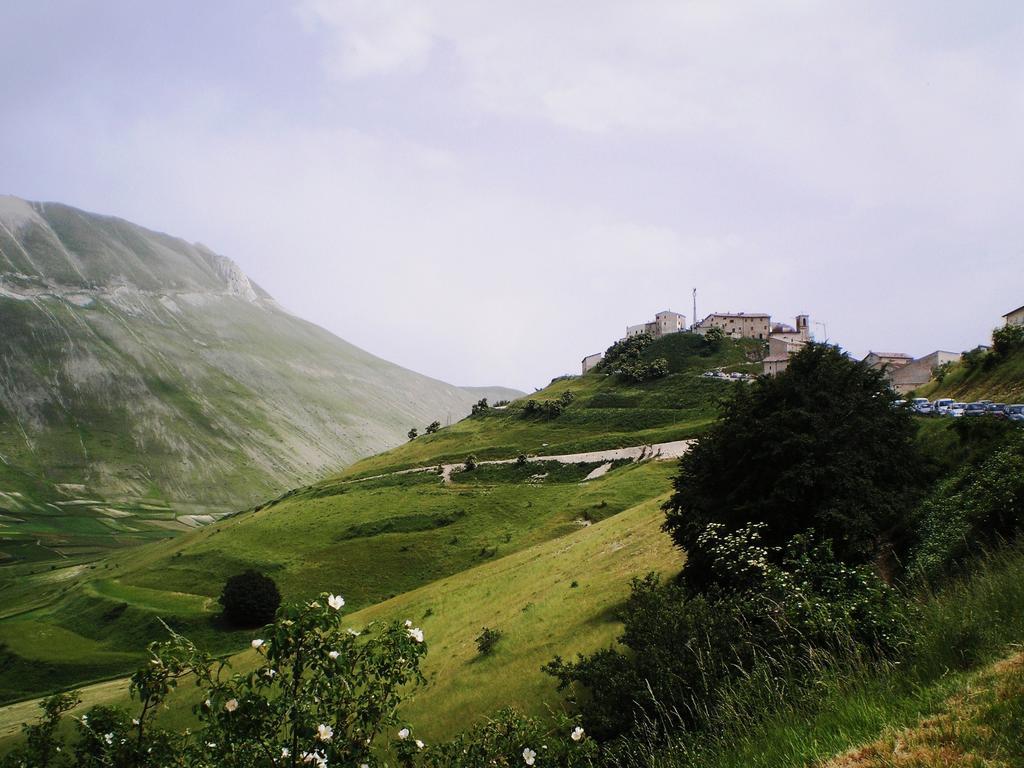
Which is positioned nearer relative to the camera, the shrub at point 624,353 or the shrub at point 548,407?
the shrub at point 548,407

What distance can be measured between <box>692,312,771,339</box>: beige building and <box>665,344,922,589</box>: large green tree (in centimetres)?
16880

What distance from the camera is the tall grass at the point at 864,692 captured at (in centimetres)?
747

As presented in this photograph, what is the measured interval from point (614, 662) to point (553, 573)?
2358 cm

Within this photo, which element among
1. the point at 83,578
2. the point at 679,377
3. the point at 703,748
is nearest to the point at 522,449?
the point at 679,377

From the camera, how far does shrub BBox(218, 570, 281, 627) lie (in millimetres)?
64125

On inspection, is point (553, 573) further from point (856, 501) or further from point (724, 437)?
point (856, 501)

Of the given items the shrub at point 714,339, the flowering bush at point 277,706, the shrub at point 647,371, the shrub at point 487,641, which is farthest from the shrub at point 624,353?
the flowering bush at point 277,706

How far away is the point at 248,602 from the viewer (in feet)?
210

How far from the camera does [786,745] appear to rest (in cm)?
771

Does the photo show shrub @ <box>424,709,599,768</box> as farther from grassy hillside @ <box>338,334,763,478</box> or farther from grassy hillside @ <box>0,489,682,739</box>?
grassy hillside @ <box>338,334,763,478</box>

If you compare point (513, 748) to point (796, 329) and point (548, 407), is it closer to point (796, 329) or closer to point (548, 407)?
point (548, 407)

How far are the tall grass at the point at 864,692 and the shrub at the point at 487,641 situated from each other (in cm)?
1984

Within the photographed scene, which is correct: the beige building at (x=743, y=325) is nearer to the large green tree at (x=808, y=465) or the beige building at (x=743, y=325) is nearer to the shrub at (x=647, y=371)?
the shrub at (x=647, y=371)

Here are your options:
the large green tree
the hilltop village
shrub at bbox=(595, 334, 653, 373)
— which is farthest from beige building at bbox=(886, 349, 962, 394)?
the large green tree
